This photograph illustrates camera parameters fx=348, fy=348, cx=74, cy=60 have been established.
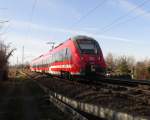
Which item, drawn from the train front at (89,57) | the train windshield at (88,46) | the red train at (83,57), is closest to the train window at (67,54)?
the red train at (83,57)

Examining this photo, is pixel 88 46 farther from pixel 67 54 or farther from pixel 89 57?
pixel 67 54

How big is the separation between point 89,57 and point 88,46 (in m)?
1.48

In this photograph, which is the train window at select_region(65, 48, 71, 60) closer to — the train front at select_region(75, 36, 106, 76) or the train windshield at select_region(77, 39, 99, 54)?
the train front at select_region(75, 36, 106, 76)

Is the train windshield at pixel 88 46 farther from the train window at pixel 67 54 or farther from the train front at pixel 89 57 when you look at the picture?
the train window at pixel 67 54

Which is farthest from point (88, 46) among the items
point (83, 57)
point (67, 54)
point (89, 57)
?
point (67, 54)

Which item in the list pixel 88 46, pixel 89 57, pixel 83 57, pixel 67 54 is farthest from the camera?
pixel 67 54

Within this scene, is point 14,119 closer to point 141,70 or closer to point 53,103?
point 53,103

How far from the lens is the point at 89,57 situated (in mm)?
26328

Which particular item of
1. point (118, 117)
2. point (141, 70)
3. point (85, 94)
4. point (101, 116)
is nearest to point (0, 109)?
point (85, 94)

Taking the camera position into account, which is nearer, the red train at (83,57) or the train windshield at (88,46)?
the red train at (83,57)

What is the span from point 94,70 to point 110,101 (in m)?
11.4

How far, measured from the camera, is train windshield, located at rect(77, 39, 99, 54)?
27.0 metres

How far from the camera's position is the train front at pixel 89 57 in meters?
25.8

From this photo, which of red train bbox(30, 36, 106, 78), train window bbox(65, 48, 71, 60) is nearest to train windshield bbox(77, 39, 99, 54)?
red train bbox(30, 36, 106, 78)
